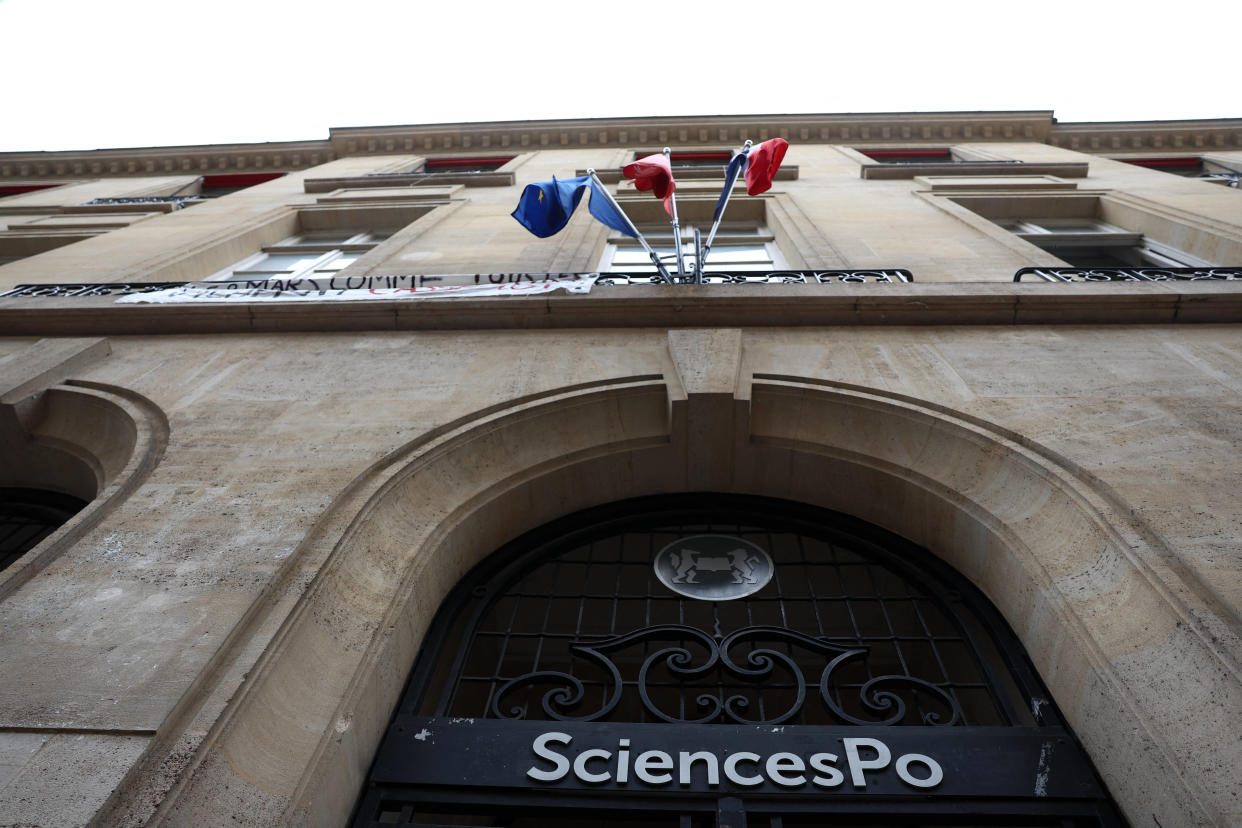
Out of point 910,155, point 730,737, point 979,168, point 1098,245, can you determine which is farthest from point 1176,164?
point 730,737

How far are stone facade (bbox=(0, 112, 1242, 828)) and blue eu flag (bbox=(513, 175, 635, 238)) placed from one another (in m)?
0.97

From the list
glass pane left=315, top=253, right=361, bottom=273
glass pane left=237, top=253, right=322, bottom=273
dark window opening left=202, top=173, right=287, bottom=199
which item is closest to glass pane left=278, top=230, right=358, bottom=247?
glass pane left=237, top=253, right=322, bottom=273

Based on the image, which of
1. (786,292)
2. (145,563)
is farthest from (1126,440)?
(145,563)

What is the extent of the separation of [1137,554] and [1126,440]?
1.31m

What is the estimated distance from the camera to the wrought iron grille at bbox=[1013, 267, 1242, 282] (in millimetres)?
7621

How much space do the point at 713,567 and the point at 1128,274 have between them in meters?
5.74

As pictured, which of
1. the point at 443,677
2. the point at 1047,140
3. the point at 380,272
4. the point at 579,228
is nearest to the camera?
the point at 443,677

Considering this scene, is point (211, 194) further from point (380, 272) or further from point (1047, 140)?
point (1047, 140)

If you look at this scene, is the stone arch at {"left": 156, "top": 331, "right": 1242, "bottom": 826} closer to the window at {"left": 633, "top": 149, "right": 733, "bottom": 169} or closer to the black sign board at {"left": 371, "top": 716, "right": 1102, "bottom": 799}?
the black sign board at {"left": 371, "top": 716, "right": 1102, "bottom": 799}

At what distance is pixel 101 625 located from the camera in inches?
150

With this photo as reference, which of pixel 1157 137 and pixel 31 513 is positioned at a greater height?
pixel 1157 137

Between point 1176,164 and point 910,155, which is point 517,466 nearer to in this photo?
point 910,155

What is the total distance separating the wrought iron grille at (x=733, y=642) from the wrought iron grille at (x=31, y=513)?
3.81 metres

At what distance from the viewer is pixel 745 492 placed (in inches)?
263
